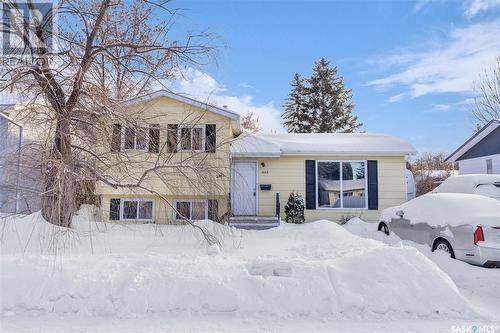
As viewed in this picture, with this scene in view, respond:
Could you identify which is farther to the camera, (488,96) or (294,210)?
(488,96)

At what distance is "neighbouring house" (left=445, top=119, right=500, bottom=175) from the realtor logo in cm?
1819

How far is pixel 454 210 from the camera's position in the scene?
24.8 feet

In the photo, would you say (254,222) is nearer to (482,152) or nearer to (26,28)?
(26,28)

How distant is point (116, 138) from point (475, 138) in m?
18.0

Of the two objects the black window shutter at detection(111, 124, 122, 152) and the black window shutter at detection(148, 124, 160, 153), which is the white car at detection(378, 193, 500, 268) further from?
the black window shutter at detection(111, 124, 122, 152)

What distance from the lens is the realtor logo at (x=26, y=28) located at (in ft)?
22.9

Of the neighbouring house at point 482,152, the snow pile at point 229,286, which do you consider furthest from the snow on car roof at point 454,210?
the neighbouring house at point 482,152

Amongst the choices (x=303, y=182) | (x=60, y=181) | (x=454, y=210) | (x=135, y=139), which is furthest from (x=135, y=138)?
(x=303, y=182)

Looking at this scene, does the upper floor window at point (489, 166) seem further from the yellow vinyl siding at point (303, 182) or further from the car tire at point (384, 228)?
the car tire at point (384, 228)

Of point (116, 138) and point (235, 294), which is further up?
point (116, 138)

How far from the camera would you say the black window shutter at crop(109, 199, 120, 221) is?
12258 millimetres

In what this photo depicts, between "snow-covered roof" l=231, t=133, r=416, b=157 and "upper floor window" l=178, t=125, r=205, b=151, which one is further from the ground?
"snow-covered roof" l=231, t=133, r=416, b=157

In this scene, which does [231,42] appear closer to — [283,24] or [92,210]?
[283,24]

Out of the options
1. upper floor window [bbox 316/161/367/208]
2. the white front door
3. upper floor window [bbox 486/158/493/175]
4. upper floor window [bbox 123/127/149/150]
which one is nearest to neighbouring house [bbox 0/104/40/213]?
upper floor window [bbox 123/127/149/150]
